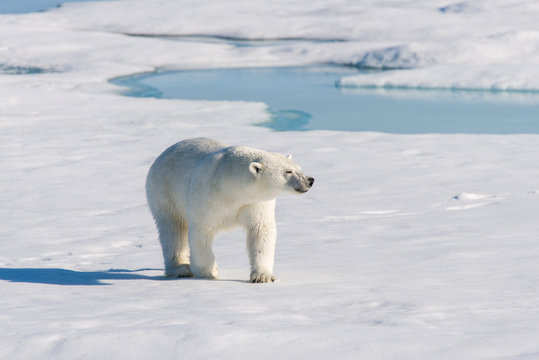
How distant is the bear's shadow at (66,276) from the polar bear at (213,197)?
0.22 metres

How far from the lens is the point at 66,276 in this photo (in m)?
3.86

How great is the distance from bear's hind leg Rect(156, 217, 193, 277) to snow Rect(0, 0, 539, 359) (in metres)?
0.12

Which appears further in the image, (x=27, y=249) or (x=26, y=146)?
(x=26, y=146)

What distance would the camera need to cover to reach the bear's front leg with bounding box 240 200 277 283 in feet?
11.9

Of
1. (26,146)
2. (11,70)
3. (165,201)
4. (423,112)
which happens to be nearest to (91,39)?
(11,70)

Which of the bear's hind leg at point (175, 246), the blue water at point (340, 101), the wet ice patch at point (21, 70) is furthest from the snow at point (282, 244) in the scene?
the wet ice patch at point (21, 70)

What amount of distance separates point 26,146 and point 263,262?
237 inches

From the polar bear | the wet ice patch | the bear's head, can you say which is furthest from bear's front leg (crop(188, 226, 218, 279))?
the wet ice patch

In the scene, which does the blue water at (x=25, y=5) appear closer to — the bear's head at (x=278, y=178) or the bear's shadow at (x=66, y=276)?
the bear's shadow at (x=66, y=276)

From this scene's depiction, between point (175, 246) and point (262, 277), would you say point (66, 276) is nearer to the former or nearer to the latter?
point (175, 246)

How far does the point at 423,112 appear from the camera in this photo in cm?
1295

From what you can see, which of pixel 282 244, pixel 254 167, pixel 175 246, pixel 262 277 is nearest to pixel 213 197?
pixel 254 167

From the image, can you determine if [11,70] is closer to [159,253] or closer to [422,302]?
[159,253]

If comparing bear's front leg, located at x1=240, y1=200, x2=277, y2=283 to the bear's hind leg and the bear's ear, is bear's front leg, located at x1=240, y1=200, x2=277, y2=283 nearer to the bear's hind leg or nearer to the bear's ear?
the bear's ear
